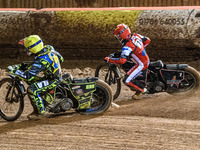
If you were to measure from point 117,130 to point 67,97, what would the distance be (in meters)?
1.30

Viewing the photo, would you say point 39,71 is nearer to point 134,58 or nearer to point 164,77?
point 134,58

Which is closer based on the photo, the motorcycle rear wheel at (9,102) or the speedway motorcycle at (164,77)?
the motorcycle rear wheel at (9,102)

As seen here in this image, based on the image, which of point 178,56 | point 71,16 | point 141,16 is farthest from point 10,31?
point 178,56

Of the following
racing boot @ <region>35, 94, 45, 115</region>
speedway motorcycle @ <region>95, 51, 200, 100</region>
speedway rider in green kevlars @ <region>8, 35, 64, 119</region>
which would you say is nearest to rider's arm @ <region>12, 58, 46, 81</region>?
speedway rider in green kevlars @ <region>8, 35, 64, 119</region>

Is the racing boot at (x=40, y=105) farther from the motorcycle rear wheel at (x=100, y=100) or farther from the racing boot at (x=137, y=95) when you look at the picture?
the racing boot at (x=137, y=95)

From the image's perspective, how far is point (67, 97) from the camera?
7.34 meters

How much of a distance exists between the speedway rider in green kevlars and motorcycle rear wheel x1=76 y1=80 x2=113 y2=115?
28.4 inches

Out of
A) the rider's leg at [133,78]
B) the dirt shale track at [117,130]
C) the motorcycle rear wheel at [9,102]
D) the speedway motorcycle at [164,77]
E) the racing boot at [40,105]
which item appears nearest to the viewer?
the dirt shale track at [117,130]

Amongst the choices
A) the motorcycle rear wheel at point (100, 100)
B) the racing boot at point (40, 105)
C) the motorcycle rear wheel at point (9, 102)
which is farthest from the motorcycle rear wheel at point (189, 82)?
the motorcycle rear wheel at point (9, 102)

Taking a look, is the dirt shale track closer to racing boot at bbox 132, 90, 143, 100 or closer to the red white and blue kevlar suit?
racing boot at bbox 132, 90, 143, 100

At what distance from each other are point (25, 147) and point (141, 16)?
18.8 ft

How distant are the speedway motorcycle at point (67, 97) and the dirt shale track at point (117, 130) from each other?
0.15m

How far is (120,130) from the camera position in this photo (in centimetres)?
643

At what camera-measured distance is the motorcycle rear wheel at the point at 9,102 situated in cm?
712
